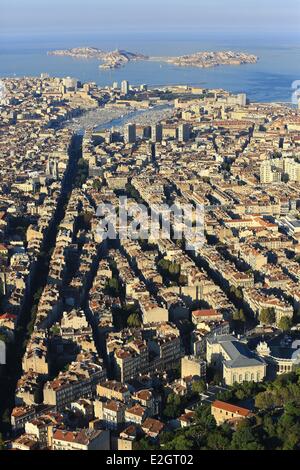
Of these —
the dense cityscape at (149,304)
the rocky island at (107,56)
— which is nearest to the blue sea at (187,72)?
the rocky island at (107,56)

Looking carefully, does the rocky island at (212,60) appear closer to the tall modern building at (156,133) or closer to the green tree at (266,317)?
the tall modern building at (156,133)

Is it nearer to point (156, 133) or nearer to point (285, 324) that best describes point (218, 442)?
point (285, 324)

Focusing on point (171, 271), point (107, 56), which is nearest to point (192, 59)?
point (107, 56)

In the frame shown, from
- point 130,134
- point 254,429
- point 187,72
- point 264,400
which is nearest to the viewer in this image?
point 254,429

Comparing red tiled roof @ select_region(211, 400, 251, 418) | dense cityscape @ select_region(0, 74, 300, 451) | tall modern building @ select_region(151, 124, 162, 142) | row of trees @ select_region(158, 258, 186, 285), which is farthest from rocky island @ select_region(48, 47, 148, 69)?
red tiled roof @ select_region(211, 400, 251, 418)

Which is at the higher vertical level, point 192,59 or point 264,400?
point 192,59
